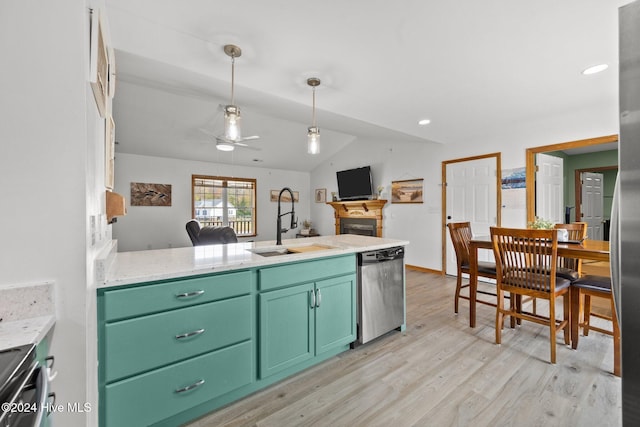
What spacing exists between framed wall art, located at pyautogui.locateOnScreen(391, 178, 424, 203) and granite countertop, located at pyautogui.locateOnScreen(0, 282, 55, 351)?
209 inches

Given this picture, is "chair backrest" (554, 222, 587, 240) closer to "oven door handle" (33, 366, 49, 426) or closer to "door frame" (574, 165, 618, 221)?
"door frame" (574, 165, 618, 221)

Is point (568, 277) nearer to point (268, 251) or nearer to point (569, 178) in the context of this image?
point (268, 251)

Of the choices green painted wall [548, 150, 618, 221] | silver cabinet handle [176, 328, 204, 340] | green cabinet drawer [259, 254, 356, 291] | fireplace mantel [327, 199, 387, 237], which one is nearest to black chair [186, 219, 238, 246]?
green cabinet drawer [259, 254, 356, 291]

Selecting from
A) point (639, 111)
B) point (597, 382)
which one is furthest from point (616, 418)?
point (639, 111)

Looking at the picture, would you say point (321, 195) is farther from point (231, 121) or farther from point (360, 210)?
point (231, 121)

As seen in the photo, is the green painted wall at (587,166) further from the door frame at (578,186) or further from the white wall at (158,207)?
the white wall at (158,207)

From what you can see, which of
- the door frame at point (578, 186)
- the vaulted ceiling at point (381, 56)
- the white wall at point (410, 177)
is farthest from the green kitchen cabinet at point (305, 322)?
the door frame at point (578, 186)

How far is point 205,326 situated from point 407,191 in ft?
15.9

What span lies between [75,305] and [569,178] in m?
7.97

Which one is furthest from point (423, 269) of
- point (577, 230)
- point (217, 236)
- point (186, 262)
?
point (186, 262)

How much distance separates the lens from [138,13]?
1.90m

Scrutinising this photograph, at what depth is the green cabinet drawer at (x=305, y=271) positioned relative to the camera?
174 centimetres

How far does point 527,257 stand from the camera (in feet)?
7.67

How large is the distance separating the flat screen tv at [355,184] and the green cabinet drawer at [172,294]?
4.98 meters
